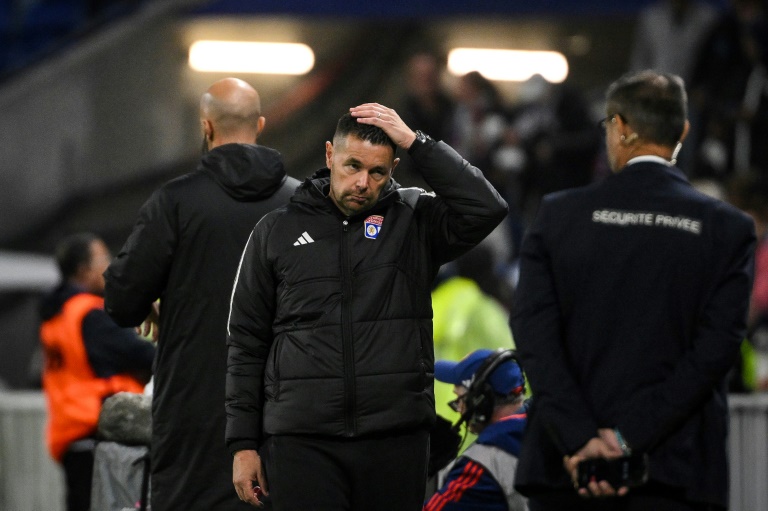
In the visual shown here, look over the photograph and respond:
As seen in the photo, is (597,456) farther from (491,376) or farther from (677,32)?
(677,32)

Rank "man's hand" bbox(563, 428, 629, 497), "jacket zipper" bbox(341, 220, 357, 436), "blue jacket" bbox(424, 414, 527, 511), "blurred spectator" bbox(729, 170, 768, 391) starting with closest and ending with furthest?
1. "man's hand" bbox(563, 428, 629, 497)
2. "jacket zipper" bbox(341, 220, 357, 436)
3. "blue jacket" bbox(424, 414, 527, 511)
4. "blurred spectator" bbox(729, 170, 768, 391)

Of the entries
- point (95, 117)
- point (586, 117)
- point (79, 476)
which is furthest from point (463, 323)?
point (95, 117)

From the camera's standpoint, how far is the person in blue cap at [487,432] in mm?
4191

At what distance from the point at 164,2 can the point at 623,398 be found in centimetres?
1019

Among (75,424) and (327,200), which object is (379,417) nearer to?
(327,200)

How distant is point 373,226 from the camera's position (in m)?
3.73

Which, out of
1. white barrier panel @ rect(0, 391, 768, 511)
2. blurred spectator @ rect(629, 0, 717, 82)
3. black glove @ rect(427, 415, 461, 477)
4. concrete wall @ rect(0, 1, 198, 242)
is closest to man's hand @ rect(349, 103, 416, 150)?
black glove @ rect(427, 415, 461, 477)

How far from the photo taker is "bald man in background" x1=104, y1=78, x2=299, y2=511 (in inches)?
165

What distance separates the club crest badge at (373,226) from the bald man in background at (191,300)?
0.67 meters

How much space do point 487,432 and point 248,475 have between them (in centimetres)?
97

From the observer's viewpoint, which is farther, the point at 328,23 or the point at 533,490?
the point at 328,23

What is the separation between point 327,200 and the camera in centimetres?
376

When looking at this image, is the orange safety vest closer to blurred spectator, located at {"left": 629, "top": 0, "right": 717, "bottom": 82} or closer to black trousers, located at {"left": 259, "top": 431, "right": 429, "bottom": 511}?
black trousers, located at {"left": 259, "top": 431, "right": 429, "bottom": 511}

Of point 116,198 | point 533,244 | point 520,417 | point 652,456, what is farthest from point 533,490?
point 116,198
